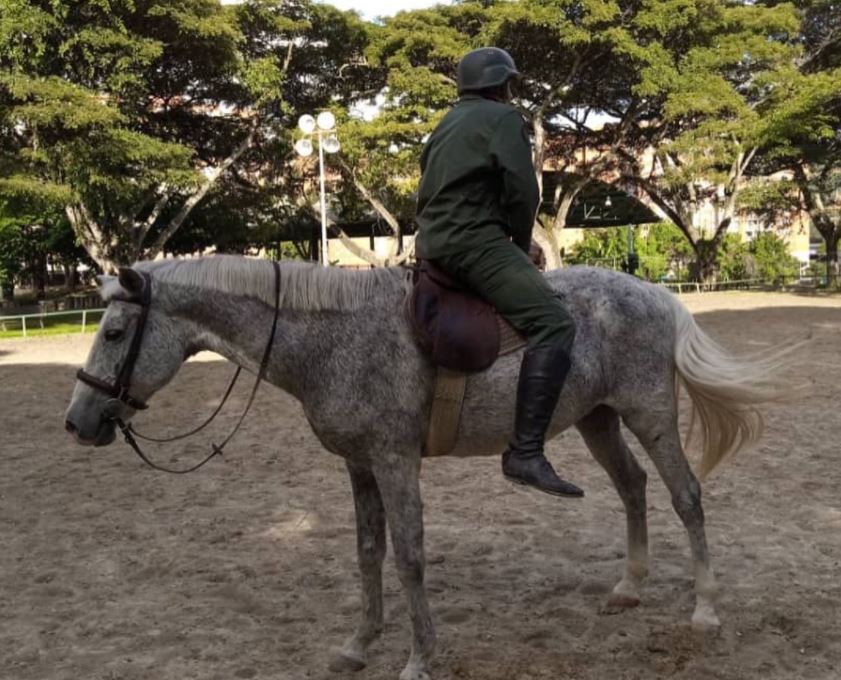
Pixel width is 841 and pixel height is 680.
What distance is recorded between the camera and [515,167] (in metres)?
3.18

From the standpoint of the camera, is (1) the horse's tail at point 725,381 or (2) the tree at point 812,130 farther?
(2) the tree at point 812,130

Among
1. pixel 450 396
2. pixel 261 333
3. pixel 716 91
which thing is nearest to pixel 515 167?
pixel 450 396

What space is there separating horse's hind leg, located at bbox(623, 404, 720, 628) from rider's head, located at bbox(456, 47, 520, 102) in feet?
5.44

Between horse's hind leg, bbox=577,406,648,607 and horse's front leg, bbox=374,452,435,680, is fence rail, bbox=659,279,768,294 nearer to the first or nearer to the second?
horse's hind leg, bbox=577,406,648,607

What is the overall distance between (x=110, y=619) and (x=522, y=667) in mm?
2186

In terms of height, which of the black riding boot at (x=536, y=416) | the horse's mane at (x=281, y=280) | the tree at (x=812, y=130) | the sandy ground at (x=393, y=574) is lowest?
the sandy ground at (x=393, y=574)

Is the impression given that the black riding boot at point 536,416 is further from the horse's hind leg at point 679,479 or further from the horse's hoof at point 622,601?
the horse's hoof at point 622,601

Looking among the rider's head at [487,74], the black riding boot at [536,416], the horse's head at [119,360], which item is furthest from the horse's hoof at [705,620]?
the horse's head at [119,360]

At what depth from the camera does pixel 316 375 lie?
131 inches

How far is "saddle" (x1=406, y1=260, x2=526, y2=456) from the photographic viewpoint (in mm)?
3260

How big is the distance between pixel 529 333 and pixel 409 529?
3.17 feet

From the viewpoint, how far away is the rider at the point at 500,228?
322cm

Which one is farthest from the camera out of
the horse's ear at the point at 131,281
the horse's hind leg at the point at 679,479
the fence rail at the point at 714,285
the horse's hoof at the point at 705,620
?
the fence rail at the point at 714,285

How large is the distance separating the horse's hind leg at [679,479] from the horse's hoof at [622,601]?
1.04ft
